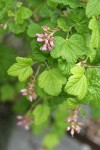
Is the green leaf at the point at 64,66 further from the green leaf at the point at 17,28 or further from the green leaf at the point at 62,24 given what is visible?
the green leaf at the point at 17,28

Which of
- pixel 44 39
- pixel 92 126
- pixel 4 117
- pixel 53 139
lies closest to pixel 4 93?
pixel 4 117

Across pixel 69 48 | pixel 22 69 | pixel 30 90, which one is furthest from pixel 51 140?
pixel 69 48

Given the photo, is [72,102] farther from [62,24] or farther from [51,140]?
[51,140]

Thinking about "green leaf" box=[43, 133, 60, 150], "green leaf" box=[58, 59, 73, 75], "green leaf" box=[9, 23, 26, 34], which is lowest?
"green leaf" box=[43, 133, 60, 150]

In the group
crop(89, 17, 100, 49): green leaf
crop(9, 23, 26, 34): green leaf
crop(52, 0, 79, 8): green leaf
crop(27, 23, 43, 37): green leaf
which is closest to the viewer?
crop(89, 17, 100, 49): green leaf

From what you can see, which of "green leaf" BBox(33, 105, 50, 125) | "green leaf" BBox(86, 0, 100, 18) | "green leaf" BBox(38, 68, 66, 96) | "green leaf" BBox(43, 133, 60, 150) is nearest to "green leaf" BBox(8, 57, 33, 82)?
"green leaf" BBox(38, 68, 66, 96)

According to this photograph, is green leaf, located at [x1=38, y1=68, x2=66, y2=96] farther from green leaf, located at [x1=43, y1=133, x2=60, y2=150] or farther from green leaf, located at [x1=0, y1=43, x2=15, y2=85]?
green leaf, located at [x1=43, y1=133, x2=60, y2=150]

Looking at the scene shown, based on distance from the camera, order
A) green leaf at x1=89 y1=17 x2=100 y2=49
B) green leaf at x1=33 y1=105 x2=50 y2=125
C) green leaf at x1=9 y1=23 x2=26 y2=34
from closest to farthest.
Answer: green leaf at x1=89 y1=17 x2=100 y2=49, green leaf at x1=9 y1=23 x2=26 y2=34, green leaf at x1=33 y1=105 x2=50 y2=125
